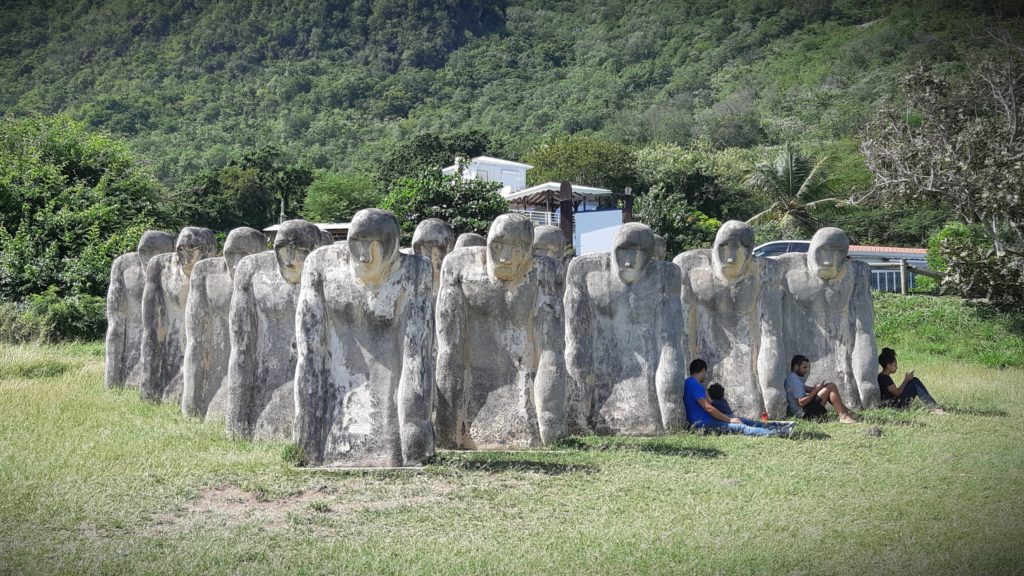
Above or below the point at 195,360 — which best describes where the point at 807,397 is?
below

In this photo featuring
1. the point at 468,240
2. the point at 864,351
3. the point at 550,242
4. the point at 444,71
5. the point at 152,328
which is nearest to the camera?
the point at 864,351

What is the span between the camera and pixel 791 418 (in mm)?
12578

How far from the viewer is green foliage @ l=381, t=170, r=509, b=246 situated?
3238cm

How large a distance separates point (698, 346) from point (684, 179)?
3578 centimetres

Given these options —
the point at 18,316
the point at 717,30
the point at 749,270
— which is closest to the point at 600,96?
the point at 717,30

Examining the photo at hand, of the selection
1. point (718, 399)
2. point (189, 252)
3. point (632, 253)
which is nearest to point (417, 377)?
point (632, 253)

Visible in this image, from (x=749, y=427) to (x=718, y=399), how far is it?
2.12ft

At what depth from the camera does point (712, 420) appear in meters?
11.5

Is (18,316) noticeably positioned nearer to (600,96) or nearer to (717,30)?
(600,96)

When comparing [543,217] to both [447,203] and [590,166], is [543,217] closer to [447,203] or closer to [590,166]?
[447,203]

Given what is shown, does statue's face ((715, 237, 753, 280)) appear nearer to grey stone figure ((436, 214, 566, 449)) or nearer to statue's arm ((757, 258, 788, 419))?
statue's arm ((757, 258, 788, 419))

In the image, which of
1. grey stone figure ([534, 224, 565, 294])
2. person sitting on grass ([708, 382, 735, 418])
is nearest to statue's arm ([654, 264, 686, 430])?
person sitting on grass ([708, 382, 735, 418])

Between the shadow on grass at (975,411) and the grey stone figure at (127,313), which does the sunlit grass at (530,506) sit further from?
the grey stone figure at (127,313)

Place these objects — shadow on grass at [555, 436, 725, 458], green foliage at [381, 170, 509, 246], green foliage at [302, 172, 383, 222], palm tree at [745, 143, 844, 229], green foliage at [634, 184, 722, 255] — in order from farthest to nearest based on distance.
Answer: green foliage at [302, 172, 383, 222] → palm tree at [745, 143, 844, 229] → green foliage at [634, 184, 722, 255] → green foliage at [381, 170, 509, 246] → shadow on grass at [555, 436, 725, 458]
